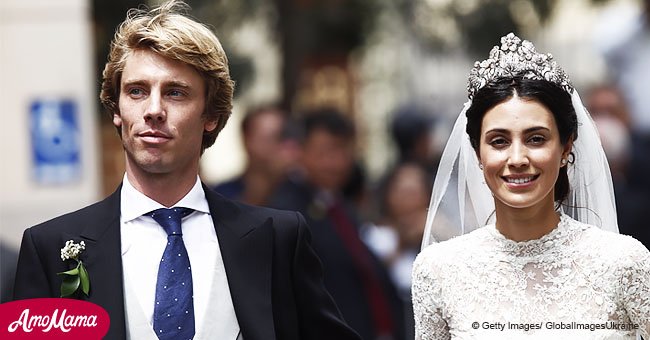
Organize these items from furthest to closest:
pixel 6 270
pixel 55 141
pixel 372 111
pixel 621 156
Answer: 1. pixel 372 111
2. pixel 55 141
3. pixel 621 156
4. pixel 6 270

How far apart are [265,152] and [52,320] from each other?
522 cm

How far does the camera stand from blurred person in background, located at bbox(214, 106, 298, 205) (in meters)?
10.4

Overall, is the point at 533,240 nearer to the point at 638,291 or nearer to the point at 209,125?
the point at 638,291

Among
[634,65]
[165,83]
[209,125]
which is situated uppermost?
[634,65]

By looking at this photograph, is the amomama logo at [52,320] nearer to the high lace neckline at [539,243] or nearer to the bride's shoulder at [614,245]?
the high lace neckline at [539,243]

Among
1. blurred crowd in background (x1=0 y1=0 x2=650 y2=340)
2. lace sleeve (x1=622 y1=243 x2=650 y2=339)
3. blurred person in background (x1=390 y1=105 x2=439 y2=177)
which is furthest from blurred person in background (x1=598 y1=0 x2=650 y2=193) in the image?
lace sleeve (x1=622 y1=243 x2=650 y2=339)

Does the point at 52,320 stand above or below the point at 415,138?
below

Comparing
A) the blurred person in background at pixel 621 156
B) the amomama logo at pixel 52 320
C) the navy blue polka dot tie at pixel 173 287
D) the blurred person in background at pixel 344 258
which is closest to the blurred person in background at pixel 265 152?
the blurred person in background at pixel 344 258

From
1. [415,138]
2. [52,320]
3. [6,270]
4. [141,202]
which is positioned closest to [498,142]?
[141,202]

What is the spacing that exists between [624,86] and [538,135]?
6.55 metres

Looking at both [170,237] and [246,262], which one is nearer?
[170,237]

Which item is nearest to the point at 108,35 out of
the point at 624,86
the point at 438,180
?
the point at 624,86

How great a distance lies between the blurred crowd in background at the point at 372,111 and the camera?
986cm

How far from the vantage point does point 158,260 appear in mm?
5609
